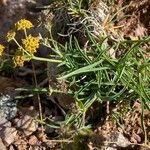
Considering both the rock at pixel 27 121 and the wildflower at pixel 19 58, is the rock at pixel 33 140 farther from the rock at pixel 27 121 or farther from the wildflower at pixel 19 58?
the wildflower at pixel 19 58

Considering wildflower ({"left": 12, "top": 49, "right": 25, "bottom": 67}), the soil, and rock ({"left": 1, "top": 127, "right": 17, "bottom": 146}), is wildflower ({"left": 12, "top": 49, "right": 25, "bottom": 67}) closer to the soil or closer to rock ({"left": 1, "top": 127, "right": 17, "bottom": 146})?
the soil

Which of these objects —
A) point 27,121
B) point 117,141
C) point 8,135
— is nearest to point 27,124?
point 27,121

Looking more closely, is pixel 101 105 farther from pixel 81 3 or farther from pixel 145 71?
pixel 81 3

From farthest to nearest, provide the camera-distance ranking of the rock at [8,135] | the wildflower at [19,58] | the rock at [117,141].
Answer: the rock at [8,135], the rock at [117,141], the wildflower at [19,58]

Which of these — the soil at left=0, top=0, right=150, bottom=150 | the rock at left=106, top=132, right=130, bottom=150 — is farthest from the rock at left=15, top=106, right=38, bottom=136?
the rock at left=106, top=132, right=130, bottom=150

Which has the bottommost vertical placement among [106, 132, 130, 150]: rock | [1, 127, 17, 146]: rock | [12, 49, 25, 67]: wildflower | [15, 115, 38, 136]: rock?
[106, 132, 130, 150]: rock

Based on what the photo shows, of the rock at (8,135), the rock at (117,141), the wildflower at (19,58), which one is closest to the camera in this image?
the wildflower at (19,58)

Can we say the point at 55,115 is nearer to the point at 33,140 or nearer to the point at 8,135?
the point at 33,140

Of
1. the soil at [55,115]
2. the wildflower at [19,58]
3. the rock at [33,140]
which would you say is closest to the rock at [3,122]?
the soil at [55,115]

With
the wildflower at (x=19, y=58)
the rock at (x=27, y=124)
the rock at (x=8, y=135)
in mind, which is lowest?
the rock at (x=8, y=135)
